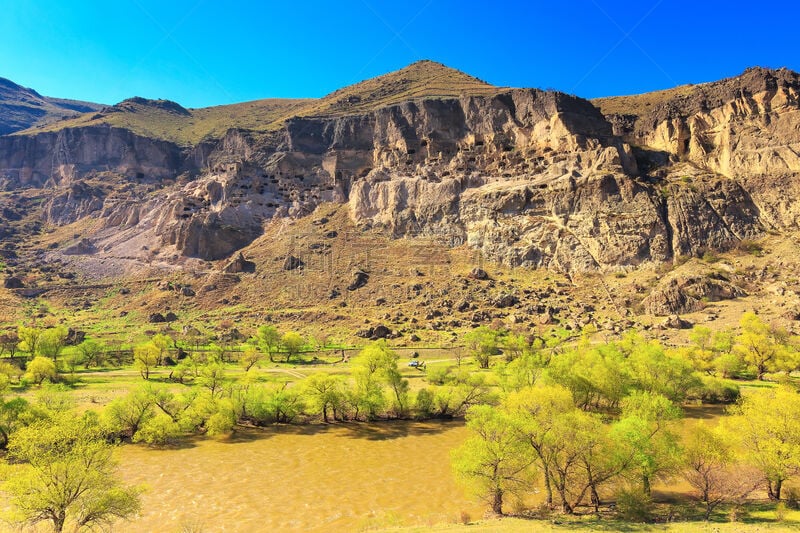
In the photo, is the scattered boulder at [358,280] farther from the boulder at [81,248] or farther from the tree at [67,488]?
the boulder at [81,248]

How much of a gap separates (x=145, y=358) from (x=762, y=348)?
2460 inches

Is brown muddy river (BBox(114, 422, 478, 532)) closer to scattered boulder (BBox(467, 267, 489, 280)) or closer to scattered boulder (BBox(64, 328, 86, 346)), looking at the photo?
scattered boulder (BBox(64, 328, 86, 346))

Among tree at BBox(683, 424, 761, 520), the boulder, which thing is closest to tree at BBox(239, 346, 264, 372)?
tree at BBox(683, 424, 761, 520)

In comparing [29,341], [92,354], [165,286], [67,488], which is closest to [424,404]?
[67,488]

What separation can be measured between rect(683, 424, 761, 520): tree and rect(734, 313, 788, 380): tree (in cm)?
2849

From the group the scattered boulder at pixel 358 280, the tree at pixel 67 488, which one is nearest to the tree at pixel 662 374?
the tree at pixel 67 488

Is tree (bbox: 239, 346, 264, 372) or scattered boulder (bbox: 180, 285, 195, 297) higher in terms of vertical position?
scattered boulder (bbox: 180, 285, 195, 297)

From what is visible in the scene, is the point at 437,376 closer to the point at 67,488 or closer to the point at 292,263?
the point at 67,488

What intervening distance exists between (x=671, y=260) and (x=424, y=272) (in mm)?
39793

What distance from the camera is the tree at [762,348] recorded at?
139ft

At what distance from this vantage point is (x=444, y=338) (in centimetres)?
6091

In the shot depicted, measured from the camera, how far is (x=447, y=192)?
9050 centimetres

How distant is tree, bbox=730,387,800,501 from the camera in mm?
17875

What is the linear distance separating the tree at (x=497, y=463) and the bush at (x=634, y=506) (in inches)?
141
